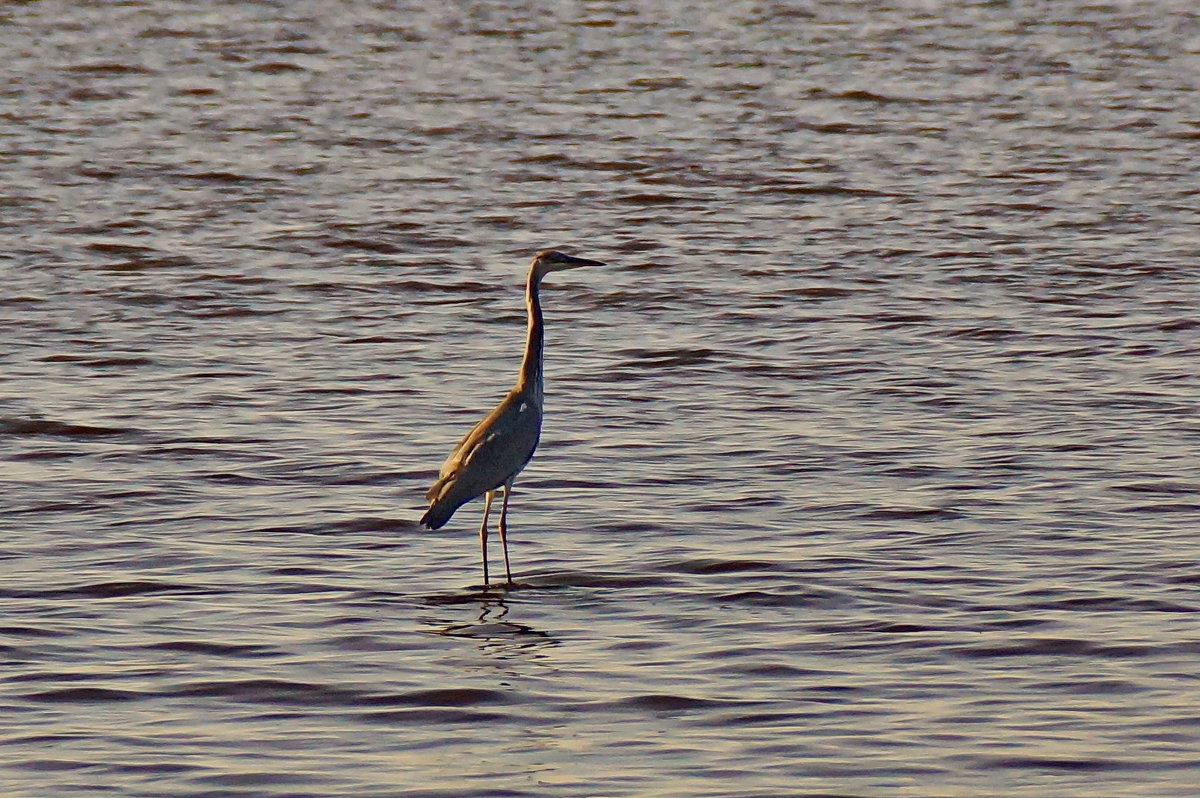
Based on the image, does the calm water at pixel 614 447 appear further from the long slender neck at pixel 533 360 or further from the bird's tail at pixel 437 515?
the long slender neck at pixel 533 360

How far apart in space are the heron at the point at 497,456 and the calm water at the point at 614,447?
316mm

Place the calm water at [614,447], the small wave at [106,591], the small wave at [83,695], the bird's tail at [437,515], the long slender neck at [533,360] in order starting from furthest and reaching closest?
the long slender neck at [533,360] → the bird's tail at [437,515] → the small wave at [106,591] → the small wave at [83,695] → the calm water at [614,447]

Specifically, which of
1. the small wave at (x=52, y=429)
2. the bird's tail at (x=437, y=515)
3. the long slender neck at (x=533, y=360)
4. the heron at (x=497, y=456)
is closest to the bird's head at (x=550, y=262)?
the long slender neck at (x=533, y=360)

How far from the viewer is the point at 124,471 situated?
12641 millimetres

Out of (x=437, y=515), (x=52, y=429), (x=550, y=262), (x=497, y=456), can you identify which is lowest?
(x=52, y=429)

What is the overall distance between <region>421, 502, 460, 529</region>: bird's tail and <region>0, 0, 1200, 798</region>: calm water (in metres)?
0.29

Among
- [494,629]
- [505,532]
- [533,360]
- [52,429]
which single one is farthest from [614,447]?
[494,629]

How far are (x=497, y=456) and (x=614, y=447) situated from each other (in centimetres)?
245

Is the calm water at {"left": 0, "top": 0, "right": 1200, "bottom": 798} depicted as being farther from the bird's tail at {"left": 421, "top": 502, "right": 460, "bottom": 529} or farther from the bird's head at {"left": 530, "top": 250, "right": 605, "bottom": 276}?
the bird's head at {"left": 530, "top": 250, "right": 605, "bottom": 276}

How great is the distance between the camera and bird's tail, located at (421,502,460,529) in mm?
10531

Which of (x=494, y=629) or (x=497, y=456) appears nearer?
Result: (x=494, y=629)

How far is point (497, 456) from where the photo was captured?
10.9 meters

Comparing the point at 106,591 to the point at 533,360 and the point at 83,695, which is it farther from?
the point at 533,360

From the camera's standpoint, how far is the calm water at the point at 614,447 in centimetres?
850
